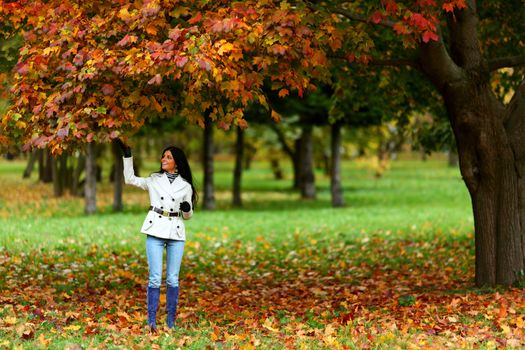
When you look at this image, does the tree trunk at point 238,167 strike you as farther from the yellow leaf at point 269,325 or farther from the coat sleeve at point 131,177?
the coat sleeve at point 131,177

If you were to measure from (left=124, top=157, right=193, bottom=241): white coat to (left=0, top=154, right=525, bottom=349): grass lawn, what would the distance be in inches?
39.9

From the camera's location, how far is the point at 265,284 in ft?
41.2

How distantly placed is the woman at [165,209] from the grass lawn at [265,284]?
0.61 meters

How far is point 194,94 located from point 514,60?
16.4 ft

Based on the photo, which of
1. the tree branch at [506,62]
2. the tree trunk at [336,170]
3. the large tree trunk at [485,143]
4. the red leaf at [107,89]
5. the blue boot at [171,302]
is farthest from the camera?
the tree trunk at [336,170]

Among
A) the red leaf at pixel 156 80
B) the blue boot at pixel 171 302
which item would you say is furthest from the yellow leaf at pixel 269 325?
the red leaf at pixel 156 80

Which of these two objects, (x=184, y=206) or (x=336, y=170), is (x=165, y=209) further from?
(x=336, y=170)

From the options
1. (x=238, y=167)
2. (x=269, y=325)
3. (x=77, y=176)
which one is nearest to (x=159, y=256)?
(x=269, y=325)

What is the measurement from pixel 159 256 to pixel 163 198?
59 centimetres

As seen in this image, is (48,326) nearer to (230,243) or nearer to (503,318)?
(503,318)

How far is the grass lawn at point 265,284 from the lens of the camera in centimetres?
788

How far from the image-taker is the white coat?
314 inches

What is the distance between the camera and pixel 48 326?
26.6 ft

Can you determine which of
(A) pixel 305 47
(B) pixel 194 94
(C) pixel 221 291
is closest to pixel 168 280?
(B) pixel 194 94
